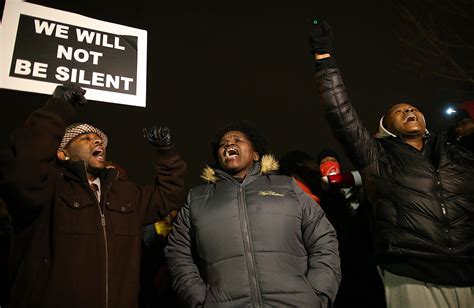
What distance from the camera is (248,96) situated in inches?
171

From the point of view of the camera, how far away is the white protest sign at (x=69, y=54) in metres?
2.19

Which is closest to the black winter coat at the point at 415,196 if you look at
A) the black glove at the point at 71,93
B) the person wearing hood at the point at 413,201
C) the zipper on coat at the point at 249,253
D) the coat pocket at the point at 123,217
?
the person wearing hood at the point at 413,201

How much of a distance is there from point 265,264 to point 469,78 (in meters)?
5.36

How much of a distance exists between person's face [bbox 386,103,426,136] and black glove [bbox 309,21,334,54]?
2.47ft

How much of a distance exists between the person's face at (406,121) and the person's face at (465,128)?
1066 mm

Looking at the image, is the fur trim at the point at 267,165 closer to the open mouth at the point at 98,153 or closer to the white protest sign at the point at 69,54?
the white protest sign at the point at 69,54

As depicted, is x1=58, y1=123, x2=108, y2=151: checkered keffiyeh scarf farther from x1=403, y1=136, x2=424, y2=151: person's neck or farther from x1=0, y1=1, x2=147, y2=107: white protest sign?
A: x1=403, y1=136, x2=424, y2=151: person's neck

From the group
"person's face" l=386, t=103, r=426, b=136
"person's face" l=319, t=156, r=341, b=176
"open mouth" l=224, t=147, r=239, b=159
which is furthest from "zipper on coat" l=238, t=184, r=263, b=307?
"person's face" l=319, t=156, r=341, b=176

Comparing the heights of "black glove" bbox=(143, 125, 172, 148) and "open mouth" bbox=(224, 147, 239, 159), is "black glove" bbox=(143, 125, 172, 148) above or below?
above

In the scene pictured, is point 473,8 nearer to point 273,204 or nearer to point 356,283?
point 356,283

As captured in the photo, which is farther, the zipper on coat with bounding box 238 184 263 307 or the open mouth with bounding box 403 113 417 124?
the open mouth with bounding box 403 113 417 124

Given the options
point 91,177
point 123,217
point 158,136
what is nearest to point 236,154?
point 158,136

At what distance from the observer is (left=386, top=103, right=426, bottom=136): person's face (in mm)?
2641

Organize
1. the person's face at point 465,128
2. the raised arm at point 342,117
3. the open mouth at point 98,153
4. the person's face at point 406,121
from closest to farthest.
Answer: the raised arm at point 342,117, the open mouth at point 98,153, the person's face at point 406,121, the person's face at point 465,128
